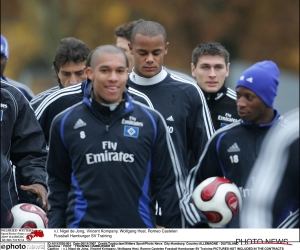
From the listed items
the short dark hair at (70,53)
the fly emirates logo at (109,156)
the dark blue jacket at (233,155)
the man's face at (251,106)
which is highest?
the short dark hair at (70,53)

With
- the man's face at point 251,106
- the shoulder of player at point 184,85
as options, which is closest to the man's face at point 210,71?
the shoulder of player at point 184,85

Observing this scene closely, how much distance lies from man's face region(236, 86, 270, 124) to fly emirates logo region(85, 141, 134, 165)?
104cm

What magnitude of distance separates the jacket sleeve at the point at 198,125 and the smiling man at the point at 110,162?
58.8 inches

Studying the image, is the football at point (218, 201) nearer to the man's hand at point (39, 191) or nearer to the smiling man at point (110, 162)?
Answer: the smiling man at point (110, 162)

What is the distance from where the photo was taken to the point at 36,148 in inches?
317

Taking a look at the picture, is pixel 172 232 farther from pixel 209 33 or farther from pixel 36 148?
pixel 209 33

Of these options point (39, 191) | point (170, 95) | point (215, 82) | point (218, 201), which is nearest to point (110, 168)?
point (218, 201)

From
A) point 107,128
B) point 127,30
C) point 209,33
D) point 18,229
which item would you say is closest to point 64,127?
point 107,128

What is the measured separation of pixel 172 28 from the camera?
18969mm

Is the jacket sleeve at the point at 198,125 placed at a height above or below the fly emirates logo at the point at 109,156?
above

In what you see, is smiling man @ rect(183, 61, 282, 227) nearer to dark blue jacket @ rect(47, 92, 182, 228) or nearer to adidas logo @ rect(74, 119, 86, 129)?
dark blue jacket @ rect(47, 92, 182, 228)

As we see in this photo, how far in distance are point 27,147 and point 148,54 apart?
1545 millimetres

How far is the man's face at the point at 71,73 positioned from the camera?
9.87 metres

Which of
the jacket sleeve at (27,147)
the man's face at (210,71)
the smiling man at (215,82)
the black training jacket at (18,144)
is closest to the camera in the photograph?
the black training jacket at (18,144)
